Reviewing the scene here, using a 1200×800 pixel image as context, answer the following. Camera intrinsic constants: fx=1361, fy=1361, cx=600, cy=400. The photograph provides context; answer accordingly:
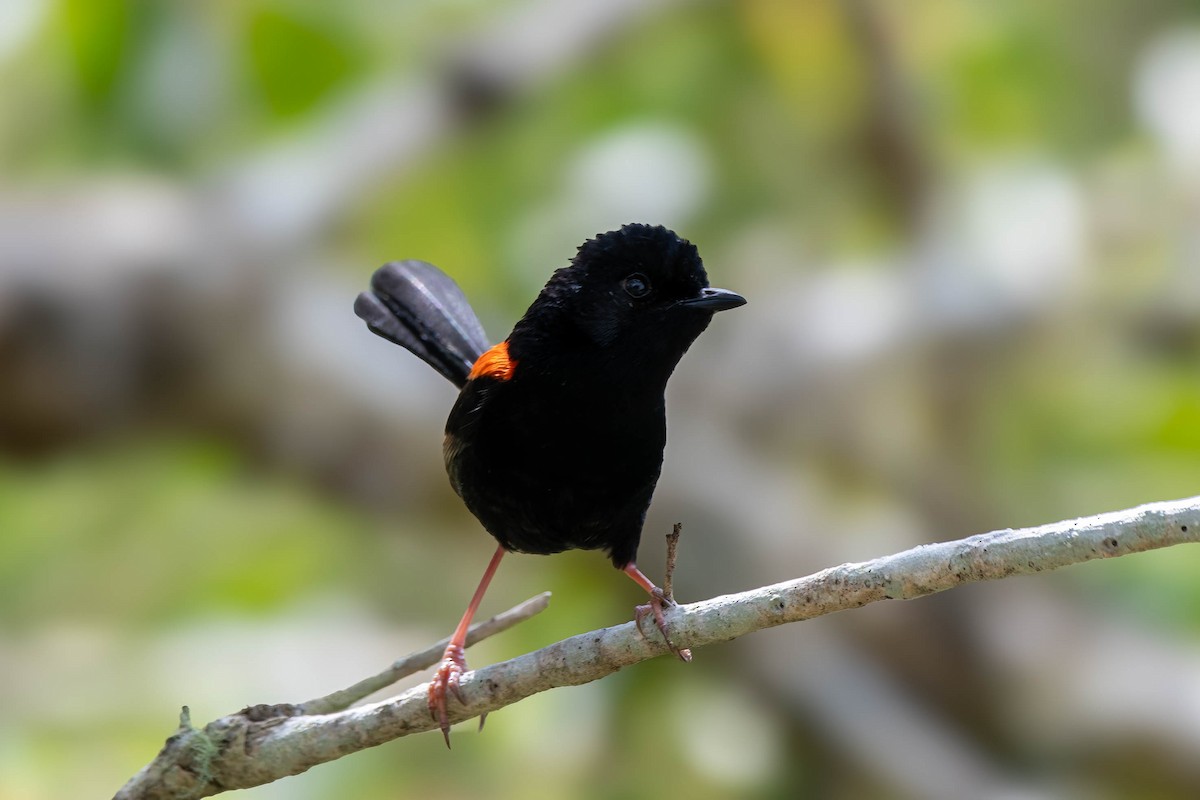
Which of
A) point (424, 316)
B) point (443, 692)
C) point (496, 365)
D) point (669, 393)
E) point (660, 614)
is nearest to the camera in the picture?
point (660, 614)

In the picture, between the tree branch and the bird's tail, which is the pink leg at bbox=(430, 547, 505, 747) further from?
the bird's tail

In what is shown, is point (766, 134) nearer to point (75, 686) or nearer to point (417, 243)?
point (417, 243)

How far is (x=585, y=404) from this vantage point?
11.3 feet

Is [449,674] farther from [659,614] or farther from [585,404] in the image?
[659,614]

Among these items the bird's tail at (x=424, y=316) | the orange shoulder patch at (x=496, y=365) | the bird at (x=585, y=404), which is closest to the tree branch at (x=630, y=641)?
the bird at (x=585, y=404)

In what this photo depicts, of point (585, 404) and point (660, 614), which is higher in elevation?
point (585, 404)

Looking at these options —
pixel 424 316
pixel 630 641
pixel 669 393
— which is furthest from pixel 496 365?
pixel 669 393

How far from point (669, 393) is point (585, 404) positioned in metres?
5.44

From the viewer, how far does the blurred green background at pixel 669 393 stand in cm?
801

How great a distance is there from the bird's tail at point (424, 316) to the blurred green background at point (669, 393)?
11.4ft

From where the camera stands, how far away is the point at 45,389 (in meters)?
7.26

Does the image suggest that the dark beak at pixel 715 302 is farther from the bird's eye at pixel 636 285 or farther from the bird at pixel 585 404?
the bird's eye at pixel 636 285

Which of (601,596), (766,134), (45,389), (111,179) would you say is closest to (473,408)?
(45,389)

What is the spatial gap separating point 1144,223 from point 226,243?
5831mm
